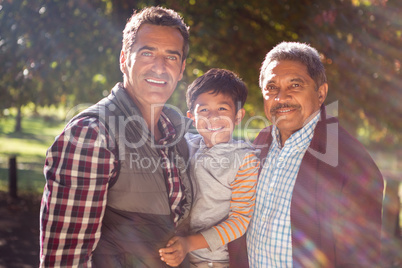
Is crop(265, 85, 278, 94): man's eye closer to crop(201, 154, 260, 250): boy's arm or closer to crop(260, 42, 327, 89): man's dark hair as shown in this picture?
crop(260, 42, 327, 89): man's dark hair

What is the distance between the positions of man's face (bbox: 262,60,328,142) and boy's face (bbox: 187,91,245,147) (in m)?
0.34

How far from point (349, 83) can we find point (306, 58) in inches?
159

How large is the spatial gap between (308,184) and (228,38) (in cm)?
464

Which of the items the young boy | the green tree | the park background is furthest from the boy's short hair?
the green tree

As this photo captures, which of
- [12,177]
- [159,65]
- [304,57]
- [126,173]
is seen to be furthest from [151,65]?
[12,177]

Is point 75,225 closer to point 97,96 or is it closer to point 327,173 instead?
point 327,173

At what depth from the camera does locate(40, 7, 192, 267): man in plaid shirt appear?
5.93ft

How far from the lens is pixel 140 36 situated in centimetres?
245

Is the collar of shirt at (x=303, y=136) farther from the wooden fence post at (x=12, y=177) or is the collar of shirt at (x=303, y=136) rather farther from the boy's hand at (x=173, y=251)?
the wooden fence post at (x=12, y=177)

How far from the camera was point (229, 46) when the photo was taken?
6684 mm

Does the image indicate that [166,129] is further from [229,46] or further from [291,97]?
[229,46]

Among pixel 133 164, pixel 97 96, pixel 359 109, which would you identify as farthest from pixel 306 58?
pixel 97 96

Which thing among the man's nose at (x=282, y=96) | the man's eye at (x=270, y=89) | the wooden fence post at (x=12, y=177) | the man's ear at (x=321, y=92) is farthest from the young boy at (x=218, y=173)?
the wooden fence post at (x=12, y=177)

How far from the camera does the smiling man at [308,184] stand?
2.22 metres
